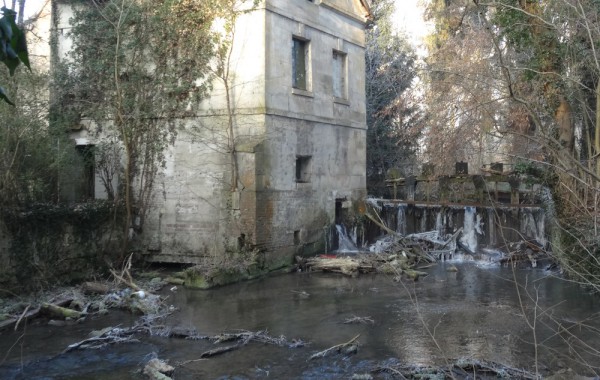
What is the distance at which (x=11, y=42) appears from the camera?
234cm

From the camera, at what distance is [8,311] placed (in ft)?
36.1

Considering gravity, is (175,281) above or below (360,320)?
above

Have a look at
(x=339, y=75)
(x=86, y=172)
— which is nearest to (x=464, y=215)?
(x=339, y=75)

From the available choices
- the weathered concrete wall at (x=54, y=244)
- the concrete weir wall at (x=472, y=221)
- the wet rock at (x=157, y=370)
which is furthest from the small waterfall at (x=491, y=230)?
the wet rock at (x=157, y=370)

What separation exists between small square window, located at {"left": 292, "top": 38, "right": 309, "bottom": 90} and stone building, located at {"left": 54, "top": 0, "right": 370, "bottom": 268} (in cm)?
3

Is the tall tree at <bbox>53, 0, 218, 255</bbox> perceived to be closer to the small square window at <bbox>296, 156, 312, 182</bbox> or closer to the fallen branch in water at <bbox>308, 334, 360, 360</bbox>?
the small square window at <bbox>296, 156, 312, 182</bbox>

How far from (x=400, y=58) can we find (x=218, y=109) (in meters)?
15.9

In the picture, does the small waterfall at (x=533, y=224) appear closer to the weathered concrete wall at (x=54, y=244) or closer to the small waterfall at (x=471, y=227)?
the small waterfall at (x=471, y=227)

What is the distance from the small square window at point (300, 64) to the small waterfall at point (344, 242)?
504 centimetres

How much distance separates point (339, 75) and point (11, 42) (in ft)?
59.5

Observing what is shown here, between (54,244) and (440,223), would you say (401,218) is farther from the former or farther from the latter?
(54,244)

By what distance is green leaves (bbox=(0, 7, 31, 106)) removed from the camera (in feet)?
7.59

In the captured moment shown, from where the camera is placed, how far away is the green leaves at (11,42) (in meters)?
2.31

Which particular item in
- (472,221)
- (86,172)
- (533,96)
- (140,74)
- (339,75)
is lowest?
(472,221)
